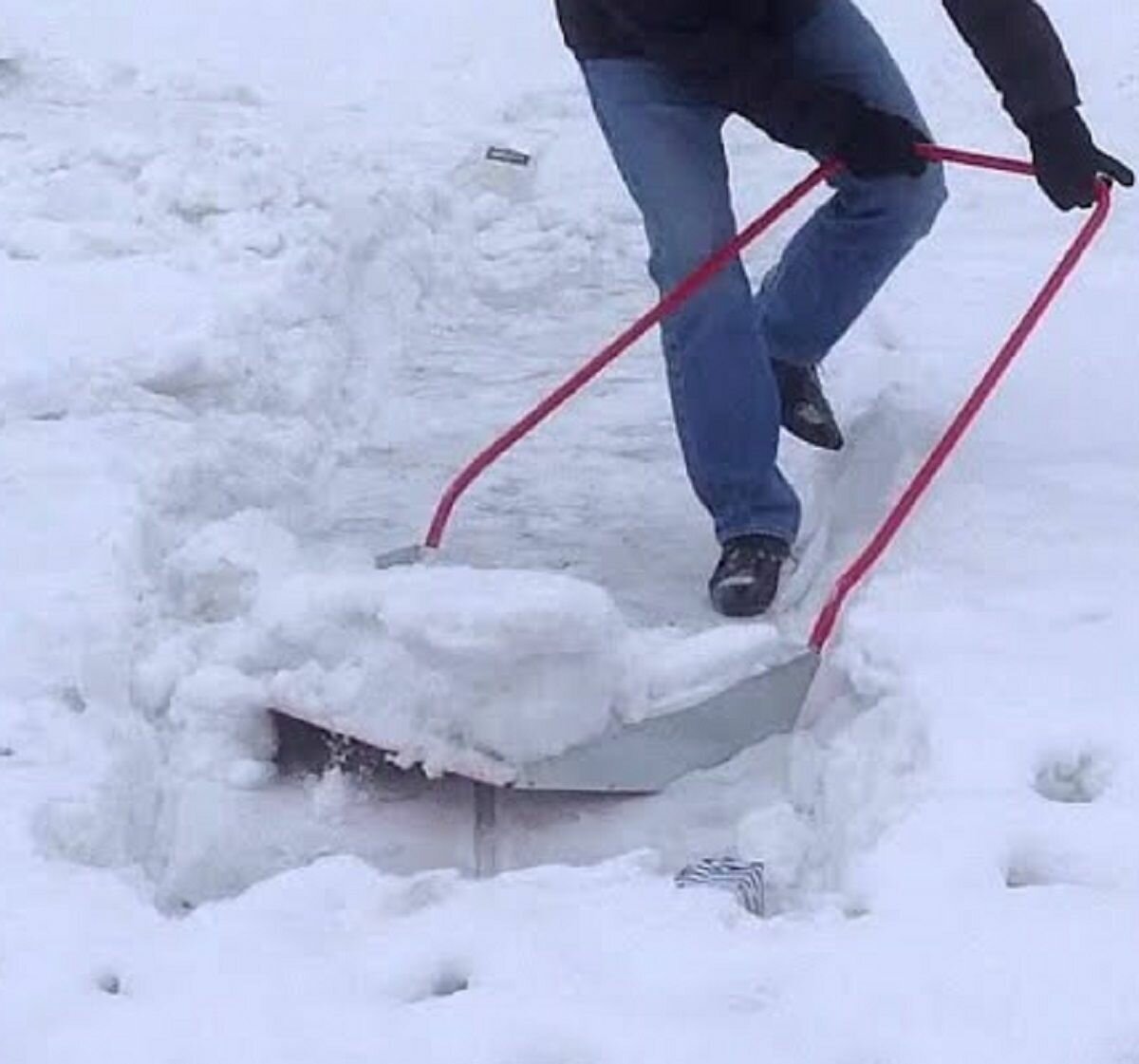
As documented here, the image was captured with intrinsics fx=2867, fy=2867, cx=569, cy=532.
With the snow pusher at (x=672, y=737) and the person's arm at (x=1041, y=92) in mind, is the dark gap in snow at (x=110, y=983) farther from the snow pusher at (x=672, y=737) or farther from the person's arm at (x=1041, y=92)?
the person's arm at (x=1041, y=92)

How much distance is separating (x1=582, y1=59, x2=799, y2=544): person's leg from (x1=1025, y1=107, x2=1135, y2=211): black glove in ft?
2.06

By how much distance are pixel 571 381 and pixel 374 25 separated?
5.85 m

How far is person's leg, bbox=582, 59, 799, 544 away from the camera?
214 inches

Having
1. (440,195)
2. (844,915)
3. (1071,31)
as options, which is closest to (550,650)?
(844,915)

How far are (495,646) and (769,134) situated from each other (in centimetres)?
127

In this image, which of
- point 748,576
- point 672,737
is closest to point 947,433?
point 748,576

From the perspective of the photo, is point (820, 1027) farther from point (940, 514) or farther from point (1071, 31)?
point (1071, 31)

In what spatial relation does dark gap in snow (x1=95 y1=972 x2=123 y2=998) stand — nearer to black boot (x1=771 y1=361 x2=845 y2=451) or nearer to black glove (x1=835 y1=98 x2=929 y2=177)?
black glove (x1=835 y1=98 x2=929 y2=177)

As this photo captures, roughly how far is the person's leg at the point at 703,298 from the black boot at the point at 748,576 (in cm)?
3

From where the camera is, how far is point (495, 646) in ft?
15.8

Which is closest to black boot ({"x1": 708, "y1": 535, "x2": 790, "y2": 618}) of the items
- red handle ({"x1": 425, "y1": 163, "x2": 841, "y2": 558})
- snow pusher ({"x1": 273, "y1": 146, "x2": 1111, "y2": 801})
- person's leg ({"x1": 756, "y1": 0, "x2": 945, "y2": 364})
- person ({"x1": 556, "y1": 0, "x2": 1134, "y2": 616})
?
person ({"x1": 556, "y1": 0, "x2": 1134, "y2": 616})

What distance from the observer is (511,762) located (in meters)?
4.74

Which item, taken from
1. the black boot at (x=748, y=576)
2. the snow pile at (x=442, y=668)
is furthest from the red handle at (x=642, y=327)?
the snow pile at (x=442, y=668)

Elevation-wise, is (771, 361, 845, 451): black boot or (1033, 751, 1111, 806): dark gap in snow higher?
(1033, 751, 1111, 806): dark gap in snow
